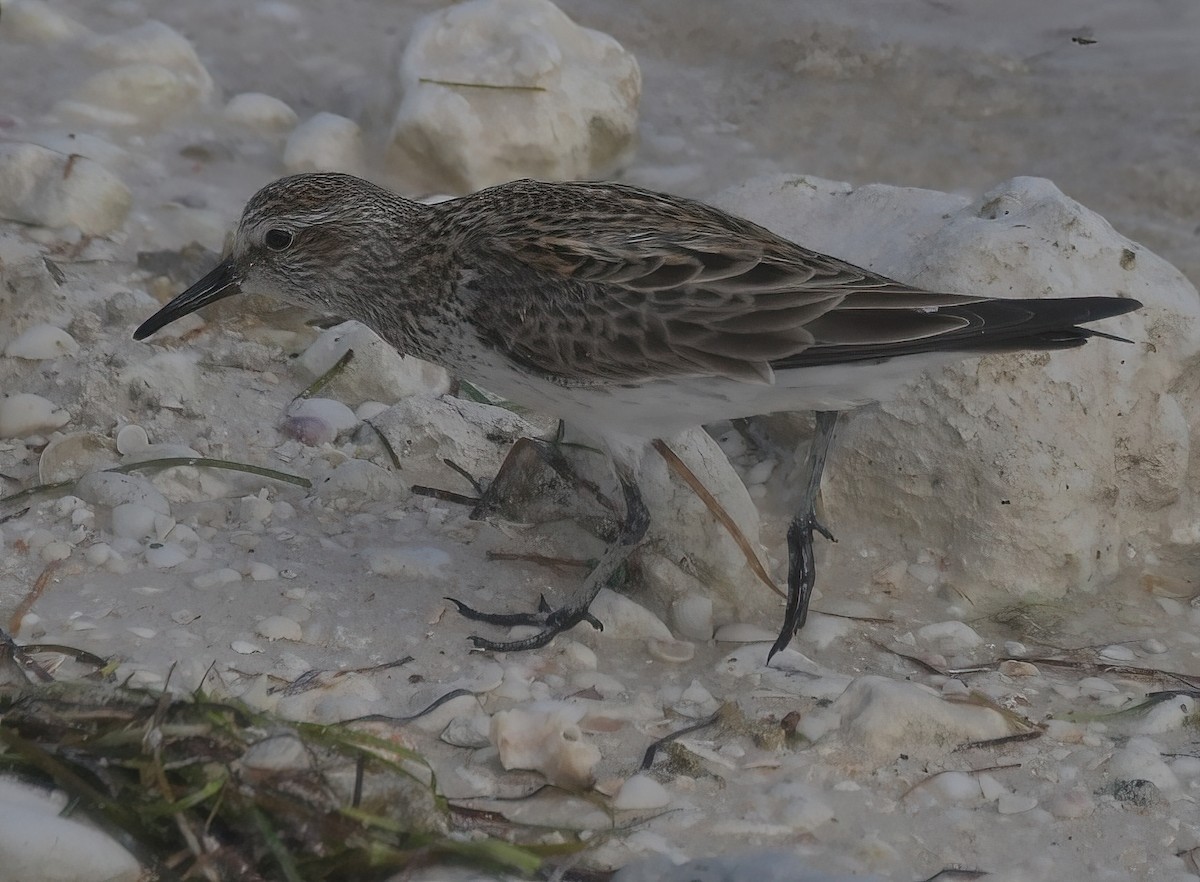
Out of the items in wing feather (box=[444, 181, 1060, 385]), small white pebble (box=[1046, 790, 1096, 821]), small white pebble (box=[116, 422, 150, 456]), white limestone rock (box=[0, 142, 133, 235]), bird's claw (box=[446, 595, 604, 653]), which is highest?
wing feather (box=[444, 181, 1060, 385])

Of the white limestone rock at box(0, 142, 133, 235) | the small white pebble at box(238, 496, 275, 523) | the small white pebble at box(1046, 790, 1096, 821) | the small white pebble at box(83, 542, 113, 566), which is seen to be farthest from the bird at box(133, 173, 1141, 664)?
the white limestone rock at box(0, 142, 133, 235)

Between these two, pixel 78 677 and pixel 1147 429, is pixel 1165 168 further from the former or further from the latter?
pixel 78 677

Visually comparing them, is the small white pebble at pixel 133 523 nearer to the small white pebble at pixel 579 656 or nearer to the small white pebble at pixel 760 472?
the small white pebble at pixel 579 656

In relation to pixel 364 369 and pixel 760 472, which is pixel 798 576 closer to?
pixel 760 472

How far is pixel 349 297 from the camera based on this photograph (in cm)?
480

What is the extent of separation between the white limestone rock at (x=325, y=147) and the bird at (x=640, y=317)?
233cm

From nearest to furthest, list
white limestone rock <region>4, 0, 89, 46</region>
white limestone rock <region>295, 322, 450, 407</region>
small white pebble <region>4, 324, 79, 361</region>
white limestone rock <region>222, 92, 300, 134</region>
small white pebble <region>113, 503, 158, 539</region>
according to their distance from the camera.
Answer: small white pebble <region>113, 503, 158, 539</region> < small white pebble <region>4, 324, 79, 361</region> < white limestone rock <region>295, 322, 450, 407</region> < white limestone rock <region>222, 92, 300, 134</region> < white limestone rock <region>4, 0, 89, 46</region>

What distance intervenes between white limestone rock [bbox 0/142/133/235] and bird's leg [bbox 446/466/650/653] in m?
2.77

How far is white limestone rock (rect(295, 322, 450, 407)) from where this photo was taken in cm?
535

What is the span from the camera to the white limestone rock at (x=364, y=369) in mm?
5348

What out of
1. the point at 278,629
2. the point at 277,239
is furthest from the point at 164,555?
the point at 277,239

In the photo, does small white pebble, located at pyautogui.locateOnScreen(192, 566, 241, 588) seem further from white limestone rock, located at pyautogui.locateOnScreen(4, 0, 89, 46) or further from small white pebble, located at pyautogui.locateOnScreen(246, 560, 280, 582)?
white limestone rock, located at pyautogui.locateOnScreen(4, 0, 89, 46)

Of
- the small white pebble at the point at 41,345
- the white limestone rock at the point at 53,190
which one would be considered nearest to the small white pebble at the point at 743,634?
the small white pebble at the point at 41,345

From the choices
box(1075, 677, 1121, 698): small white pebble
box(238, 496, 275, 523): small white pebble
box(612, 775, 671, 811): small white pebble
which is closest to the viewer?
box(612, 775, 671, 811): small white pebble
